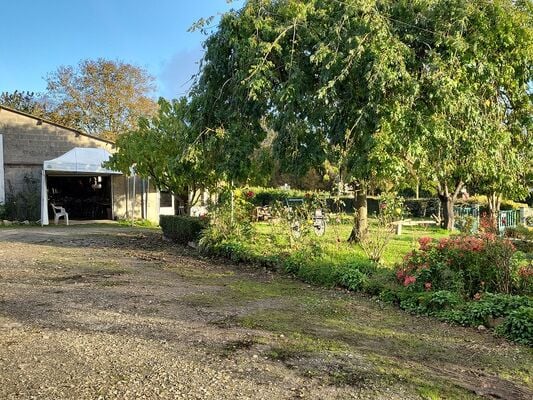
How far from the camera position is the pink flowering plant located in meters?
6.30

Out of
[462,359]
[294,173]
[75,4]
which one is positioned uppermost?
[75,4]

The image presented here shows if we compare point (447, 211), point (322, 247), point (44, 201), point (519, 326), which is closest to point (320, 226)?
point (322, 247)

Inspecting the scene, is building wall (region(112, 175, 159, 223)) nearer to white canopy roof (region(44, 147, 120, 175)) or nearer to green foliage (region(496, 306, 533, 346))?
white canopy roof (region(44, 147, 120, 175))

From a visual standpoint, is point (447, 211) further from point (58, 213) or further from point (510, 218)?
point (58, 213)

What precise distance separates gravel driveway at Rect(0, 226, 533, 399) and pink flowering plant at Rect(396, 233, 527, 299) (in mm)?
808

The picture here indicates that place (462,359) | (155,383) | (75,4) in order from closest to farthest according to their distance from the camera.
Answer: (155,383), (462,359), (75,4)

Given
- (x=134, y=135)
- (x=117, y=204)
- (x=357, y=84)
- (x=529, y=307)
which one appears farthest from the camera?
(x=117, y=204)

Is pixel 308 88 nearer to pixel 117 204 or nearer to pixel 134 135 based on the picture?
pixel 134 135

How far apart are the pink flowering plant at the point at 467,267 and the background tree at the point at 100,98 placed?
31704 mm

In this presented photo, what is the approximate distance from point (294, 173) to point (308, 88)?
1814 millimetres

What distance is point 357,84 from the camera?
9.65 meters

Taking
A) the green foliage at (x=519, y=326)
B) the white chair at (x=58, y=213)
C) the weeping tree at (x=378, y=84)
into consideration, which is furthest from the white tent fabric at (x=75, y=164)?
the green foliage at (x=519, y=326)

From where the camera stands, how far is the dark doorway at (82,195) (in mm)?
25062

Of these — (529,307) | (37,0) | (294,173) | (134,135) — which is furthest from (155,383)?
(37,0)
